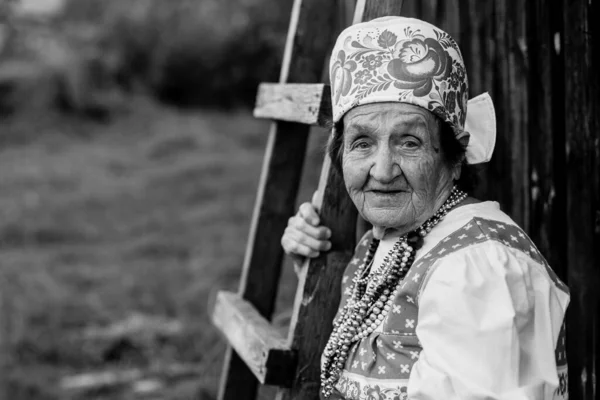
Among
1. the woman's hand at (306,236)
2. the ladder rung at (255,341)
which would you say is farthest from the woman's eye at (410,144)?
the ladder rung at (255,341)

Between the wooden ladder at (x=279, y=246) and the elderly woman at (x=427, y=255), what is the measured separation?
0.66 ft

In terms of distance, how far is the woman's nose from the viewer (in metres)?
1.95

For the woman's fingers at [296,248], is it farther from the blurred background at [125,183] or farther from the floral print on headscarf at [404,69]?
the blurred background at [125,183]

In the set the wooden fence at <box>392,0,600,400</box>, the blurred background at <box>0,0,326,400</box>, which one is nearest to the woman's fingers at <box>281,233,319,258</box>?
the wooden fence at <box>392,0,600,400</box>

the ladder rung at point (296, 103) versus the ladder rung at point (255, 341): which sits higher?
the ladder rung at point (296, 103)

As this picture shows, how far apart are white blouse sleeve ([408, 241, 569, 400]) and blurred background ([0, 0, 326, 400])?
282 cm

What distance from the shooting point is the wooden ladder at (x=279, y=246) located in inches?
94.4

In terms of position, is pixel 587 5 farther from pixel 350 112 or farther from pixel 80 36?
pixel 80 36

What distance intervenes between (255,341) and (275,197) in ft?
2.06

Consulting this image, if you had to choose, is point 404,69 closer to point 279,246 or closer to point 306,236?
point 306,236

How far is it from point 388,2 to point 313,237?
69 cm

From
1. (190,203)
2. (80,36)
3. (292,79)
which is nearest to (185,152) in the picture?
(190,203)

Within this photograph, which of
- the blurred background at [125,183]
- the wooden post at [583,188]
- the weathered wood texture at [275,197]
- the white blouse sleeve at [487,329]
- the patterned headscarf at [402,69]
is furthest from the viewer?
the blurred background at [125,183]

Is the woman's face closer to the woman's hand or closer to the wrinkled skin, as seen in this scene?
the wrinkled skin
